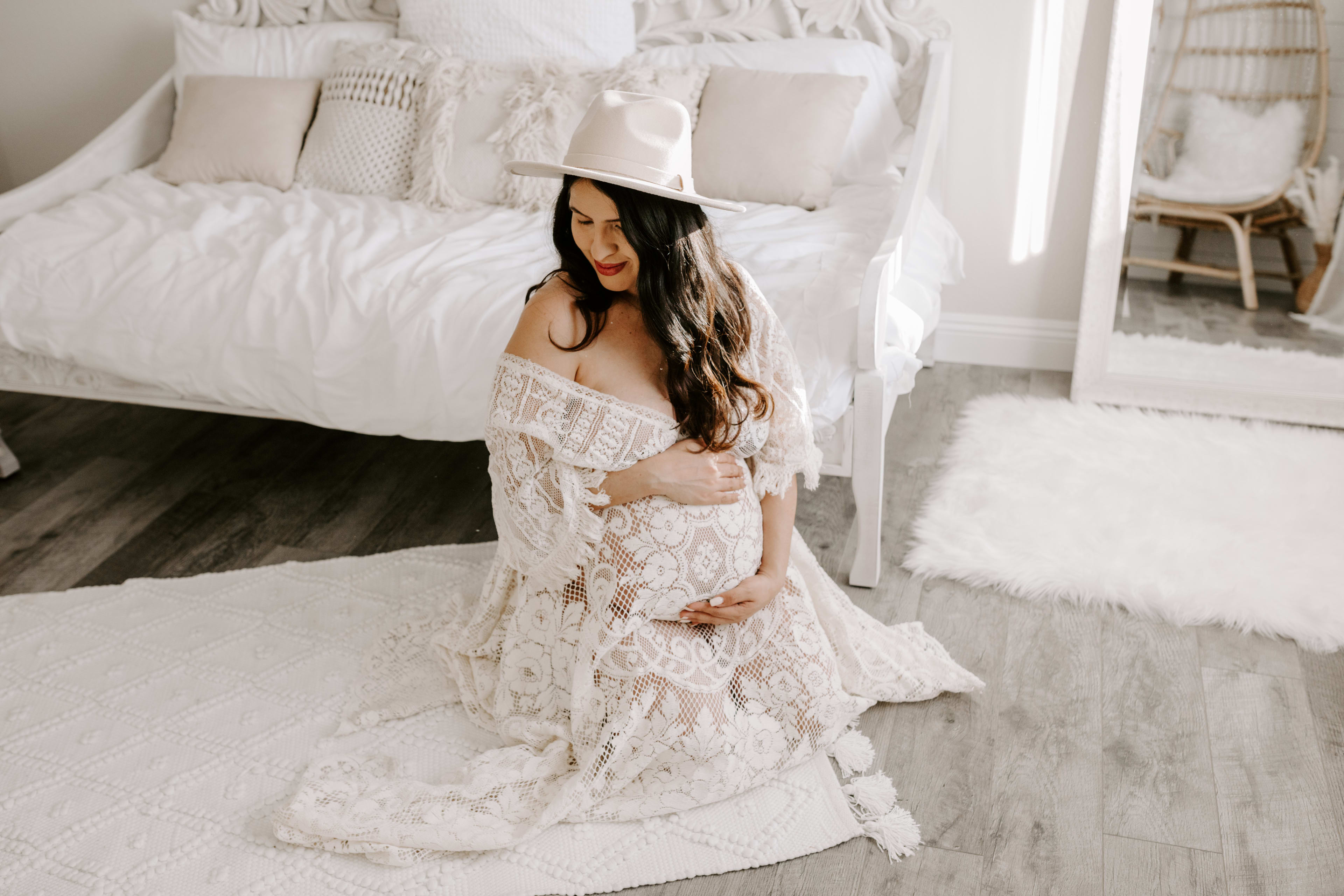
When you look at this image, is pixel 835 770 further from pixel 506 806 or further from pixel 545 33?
pixel 545 33

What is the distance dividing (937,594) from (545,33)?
1.79 m

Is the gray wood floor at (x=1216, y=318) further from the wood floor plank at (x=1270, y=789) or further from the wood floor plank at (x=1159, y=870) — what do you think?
the wood floor plank at (x=1159, y=870)

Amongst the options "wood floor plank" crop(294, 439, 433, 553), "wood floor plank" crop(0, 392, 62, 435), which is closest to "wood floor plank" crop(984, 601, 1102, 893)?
"wood floor plank" crop(294, 439, 433, 553)

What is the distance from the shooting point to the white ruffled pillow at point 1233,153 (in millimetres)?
2533

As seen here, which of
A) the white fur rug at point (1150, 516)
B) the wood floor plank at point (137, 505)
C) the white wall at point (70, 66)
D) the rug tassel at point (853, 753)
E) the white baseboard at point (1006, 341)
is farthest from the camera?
the white wall at point (70, 66)

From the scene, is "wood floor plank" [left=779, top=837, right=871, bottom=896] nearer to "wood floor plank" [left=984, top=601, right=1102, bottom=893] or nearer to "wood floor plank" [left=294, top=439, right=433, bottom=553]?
"wood floor plank" [left=984, top=601, right=1102, bottom=893]

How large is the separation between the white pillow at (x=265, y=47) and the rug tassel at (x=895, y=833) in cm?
252

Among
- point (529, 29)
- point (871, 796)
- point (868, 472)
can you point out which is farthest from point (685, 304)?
point (529, 29)

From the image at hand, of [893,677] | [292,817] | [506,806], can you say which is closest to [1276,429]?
[893,677]

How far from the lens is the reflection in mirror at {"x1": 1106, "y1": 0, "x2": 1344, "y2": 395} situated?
250 cm

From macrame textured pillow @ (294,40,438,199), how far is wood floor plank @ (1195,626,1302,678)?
216 centimetres

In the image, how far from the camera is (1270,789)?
5.16 ft

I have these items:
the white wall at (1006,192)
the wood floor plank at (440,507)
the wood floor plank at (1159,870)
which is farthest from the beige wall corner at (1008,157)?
the wood floor plank at (1159,870)

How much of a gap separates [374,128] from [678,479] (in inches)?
68.4
